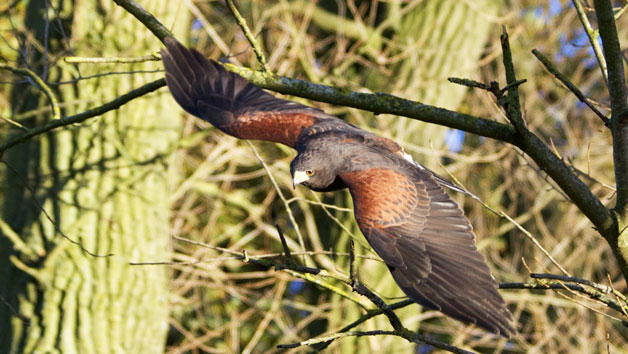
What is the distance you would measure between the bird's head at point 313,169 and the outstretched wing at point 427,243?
6.4 inches

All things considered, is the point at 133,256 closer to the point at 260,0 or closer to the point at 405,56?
the point at 405,56

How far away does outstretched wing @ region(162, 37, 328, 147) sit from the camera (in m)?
5.01

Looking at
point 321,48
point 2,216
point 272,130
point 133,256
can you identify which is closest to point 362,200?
point 272,130

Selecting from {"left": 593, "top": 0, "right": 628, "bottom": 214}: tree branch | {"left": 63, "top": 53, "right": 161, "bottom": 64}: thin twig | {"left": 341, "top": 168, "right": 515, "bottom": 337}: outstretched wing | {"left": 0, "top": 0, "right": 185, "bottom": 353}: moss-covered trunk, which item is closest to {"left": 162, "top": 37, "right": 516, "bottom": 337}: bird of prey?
{"left": 341, "top": 168, "right": 515, "bottom": 337}: outstretched wing

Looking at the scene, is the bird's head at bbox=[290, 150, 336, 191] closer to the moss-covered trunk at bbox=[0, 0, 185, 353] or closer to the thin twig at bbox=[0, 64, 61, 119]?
the thin twig at bbox=[0, 64, 61, 119]

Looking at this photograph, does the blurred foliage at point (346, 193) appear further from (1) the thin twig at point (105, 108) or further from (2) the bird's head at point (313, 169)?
(1) the thin twig at point (105, 108)

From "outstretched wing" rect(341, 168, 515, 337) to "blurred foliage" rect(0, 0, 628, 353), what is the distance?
2.89 metres

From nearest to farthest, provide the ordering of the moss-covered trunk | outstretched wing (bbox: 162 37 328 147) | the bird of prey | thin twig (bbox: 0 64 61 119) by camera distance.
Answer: the bird of prey → thin twig (bbox: 0 64 61 119) → outstretched wing (bbox: 162 37 328 147) → the moss-covered trunk

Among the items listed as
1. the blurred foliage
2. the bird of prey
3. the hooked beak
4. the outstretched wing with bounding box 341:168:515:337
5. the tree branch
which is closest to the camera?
the tree branch

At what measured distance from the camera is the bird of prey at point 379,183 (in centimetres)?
369

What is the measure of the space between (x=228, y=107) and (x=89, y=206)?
2146mm

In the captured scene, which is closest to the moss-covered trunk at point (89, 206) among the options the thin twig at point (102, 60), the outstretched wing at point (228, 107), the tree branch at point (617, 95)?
the outstretched wing at point (228, 107)

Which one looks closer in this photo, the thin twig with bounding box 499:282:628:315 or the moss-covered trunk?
the thin twig with bounding box 499:282:628:315

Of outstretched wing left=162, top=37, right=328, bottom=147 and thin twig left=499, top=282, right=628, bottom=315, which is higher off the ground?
outstretched wing left=162, top=37, right=328, bottom=147
